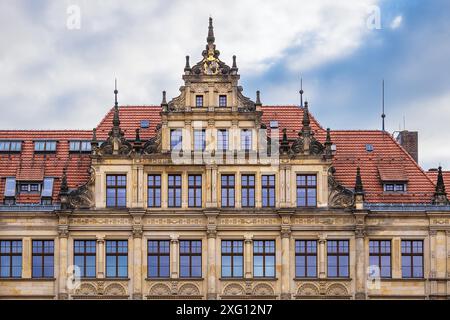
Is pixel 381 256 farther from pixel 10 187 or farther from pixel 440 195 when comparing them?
A: pixel 10 187

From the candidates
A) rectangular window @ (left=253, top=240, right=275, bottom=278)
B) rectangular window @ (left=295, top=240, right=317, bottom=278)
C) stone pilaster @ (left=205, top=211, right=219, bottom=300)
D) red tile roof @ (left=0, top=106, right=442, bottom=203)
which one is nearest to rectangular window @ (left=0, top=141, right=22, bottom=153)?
red tile roof @ (left=0, top=106, right=442, bottom=203)

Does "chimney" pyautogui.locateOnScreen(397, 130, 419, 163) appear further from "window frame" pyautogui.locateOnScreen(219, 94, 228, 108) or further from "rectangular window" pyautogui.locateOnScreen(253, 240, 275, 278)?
"window frame" pyautogui.locateOnScreen(219, 94, 228, 108)

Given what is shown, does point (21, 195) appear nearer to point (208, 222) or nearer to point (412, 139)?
point (208, 222)

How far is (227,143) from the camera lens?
60531 millimetres

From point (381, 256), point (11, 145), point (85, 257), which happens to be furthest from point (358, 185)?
point (11, 145)

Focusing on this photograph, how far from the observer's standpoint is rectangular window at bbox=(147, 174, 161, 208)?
59938 millimetres

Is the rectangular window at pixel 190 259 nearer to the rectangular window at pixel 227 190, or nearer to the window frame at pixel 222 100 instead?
the rectangular window at pixel 227 190

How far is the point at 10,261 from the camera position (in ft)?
194

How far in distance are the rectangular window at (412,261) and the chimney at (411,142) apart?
909 centimetres

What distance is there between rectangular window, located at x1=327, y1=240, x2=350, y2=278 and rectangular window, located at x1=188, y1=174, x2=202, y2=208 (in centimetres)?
698

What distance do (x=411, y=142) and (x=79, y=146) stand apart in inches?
753

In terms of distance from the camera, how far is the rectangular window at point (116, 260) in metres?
59.3
